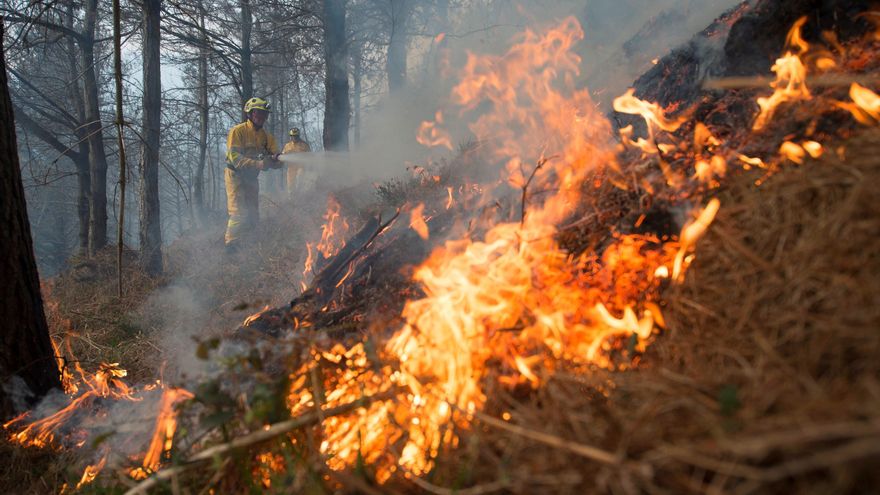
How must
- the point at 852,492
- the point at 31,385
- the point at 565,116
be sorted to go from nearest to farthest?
the point at 852,492
the point at 31,385
the point at 565,116

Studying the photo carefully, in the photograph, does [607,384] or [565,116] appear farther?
[565,116]

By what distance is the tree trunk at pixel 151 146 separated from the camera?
861cm

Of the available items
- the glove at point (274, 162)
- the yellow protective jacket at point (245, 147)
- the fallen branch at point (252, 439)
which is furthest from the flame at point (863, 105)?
the yellow protective jacket at point (245, 147)

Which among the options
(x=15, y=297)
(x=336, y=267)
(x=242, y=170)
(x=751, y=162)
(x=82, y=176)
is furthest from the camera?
(x=82, y=176)

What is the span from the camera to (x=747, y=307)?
1781 mm

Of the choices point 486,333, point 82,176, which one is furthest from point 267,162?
point 486,333

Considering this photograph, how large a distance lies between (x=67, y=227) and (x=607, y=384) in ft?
123

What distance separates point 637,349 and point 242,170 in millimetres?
9543

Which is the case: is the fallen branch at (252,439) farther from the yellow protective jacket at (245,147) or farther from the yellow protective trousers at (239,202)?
the yellow protective trousers at (239,202)

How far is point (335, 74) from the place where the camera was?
1173 centimetres

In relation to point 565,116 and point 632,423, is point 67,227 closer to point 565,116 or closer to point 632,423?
point 565,116

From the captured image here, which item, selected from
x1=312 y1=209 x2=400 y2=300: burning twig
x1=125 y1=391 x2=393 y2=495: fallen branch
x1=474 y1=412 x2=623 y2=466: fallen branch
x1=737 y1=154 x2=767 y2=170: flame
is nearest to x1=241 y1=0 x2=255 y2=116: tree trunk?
x1=312 y1=209 x2=400 y2=300: burning twig

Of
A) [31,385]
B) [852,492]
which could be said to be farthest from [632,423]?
[31,385]

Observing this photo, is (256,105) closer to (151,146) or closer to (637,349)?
(151,146)
